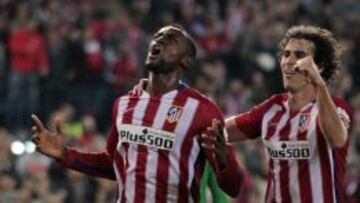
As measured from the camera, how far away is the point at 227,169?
26.1 ft

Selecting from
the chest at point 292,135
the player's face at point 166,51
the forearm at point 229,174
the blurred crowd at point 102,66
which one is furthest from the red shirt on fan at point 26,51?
the forearm at point 229,174

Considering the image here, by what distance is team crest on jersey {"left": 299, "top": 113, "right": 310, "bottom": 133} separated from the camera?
8.23 meters

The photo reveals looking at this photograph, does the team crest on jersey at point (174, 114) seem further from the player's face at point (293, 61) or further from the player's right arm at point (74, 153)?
the player's face at point (293, 61)

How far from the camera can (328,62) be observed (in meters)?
8.42

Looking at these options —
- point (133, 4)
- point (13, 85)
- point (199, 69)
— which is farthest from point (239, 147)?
point (133, 4)

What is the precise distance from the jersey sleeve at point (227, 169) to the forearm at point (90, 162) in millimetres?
758

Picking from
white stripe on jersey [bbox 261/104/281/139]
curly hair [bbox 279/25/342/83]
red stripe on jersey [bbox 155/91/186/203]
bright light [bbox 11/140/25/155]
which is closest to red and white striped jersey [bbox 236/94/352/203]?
white stripe on jersey [bbox 261/104/281/139]

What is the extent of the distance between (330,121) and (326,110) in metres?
0.08

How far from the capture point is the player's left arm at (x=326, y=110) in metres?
7.70

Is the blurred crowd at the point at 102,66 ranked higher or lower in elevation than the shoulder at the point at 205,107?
higher

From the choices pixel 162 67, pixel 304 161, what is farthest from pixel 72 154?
pixel 304 161

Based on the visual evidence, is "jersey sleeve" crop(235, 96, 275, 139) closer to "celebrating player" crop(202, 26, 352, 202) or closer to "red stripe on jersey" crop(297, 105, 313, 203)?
"celebrating player" crop(202, 26, 352, 202)

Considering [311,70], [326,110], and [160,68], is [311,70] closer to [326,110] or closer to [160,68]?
[326,110]

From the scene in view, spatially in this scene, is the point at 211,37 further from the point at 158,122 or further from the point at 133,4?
the point at 158,122
